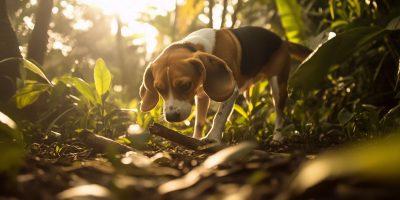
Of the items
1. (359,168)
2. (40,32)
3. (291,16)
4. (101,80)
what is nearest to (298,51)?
(291,16)

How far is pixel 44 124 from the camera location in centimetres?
385

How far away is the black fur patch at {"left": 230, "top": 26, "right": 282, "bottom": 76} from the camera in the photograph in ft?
14.6

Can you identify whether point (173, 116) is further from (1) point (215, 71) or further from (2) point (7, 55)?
(2) point (7, 55)

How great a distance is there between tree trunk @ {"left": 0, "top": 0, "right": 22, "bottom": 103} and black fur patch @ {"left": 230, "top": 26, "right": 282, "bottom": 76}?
7.16ft

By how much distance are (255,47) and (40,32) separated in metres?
2.23

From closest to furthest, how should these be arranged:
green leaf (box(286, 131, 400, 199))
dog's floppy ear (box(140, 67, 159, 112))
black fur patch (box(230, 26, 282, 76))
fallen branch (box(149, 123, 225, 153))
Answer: green leaf (box(286, 131, 400, 199))
fallen branch (box(149, 123, 225, 153))
dog's floppy ear (box(140, 67, 159, 112))
black fur patch (box(230, 26, 282, 76))

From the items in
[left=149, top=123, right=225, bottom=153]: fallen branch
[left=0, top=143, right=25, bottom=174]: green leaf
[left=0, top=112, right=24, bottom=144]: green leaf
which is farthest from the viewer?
[left=149, top=123, right=225, bottom=153]: fallen branch

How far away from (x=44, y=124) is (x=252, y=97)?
1995mm

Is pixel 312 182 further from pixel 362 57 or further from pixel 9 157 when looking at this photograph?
pixel 362 57

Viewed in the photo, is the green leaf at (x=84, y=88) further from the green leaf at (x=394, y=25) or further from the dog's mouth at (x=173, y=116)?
the green leaf at (x=394, y=25)

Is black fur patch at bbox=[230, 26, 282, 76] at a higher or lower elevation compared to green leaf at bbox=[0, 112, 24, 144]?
higher

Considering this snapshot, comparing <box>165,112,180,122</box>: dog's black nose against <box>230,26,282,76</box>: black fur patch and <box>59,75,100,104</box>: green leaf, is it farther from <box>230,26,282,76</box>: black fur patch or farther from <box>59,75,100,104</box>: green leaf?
<box>230,26,282,76</box>: black fur patch

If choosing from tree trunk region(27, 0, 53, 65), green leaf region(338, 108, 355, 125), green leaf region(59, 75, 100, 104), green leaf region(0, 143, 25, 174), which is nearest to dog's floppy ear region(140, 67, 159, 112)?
green leaf region(59, 75, 100, 104)

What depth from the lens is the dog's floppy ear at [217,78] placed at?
139 inches
